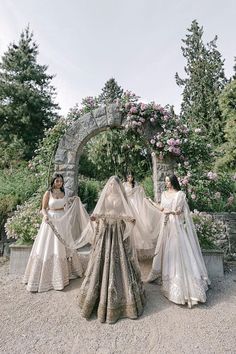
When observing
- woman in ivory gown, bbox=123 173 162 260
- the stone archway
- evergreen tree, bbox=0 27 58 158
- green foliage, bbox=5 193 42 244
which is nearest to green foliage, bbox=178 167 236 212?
the stone archway

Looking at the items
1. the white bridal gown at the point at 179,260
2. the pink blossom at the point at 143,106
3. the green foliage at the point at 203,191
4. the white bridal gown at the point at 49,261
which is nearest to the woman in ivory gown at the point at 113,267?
the white bridal gown at the point at 179,260

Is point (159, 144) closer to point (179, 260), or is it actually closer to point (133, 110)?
point (133, 110)

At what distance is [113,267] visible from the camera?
9.86 ft

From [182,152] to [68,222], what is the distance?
2911 mm

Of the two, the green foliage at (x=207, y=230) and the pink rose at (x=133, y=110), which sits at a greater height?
the pink rose at (x=133, y=110)

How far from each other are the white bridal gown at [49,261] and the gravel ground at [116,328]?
0.45 ft

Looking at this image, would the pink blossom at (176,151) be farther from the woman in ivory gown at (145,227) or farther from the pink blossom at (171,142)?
the woman in ivory gown at (145,227)

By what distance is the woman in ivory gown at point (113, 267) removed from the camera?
293 centimetres

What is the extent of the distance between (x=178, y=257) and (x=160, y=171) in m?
2.30

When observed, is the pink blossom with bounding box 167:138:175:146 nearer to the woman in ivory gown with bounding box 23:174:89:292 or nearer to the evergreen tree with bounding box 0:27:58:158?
the woman in ivory gown with bounding box 23:174:89:292

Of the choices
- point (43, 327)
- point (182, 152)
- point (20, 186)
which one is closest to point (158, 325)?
point (43, 327)

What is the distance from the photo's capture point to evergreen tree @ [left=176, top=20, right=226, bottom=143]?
51.0 ft

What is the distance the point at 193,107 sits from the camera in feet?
53.7

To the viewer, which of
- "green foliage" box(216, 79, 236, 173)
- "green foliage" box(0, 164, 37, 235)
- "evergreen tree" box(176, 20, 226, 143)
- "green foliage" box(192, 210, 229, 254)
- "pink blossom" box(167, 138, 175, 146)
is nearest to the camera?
"green foliage" box(192, 210, 229, 254)
